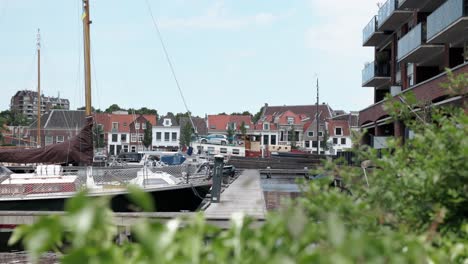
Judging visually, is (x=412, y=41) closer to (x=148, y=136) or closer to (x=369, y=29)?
(x=369, y=29)

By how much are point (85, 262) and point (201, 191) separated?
1960 cm

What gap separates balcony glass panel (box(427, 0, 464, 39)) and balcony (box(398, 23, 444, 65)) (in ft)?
4.03

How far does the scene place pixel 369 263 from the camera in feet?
6.06

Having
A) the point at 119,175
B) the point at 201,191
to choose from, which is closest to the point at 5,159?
the point at 119,175

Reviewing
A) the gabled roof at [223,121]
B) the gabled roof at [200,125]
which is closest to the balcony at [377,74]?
the gabled roof at [223,121]

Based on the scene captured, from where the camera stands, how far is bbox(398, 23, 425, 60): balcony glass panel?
29.8m

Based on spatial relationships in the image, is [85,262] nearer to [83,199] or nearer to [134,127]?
[83,199]

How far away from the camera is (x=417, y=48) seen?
2989 cm

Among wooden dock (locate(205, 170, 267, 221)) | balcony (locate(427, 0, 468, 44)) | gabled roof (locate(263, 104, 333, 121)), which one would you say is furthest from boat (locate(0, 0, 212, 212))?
gabled roof (locate(263, 104, 333, 121))

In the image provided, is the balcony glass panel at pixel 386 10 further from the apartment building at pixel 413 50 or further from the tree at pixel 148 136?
the tree at pixel 148 136

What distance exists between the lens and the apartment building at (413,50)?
83.0ft

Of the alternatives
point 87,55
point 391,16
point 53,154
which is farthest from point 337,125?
point 53,154

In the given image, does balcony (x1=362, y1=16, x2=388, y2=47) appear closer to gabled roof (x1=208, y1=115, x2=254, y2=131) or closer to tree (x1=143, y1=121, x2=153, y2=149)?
tree (x1=143, y1=121, x2=153, y2=149)

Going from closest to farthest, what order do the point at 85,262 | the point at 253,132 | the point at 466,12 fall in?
1. the point at 85,262
2. the point at 466,12
3. the point at 253,132
